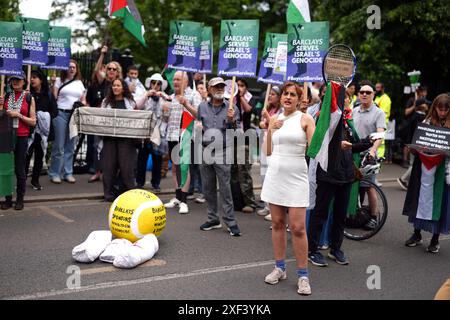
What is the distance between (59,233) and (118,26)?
65.9 feet

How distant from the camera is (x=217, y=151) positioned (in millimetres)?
7332

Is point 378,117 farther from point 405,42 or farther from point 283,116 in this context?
point 405,42

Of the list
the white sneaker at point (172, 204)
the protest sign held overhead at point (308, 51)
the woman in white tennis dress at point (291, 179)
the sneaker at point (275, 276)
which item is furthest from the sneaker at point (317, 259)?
the white sneaker at point (172, 204)

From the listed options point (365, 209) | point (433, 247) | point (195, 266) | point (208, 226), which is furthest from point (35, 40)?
point (433, 247)

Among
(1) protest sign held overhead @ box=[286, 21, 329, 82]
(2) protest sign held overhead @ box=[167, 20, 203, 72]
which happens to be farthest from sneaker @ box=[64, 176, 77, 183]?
(1) protest sign held overhead @ box=[286, 21, 329, 82]

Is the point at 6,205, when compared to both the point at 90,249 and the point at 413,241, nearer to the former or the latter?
the point at 90,249

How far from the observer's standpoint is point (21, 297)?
477cm

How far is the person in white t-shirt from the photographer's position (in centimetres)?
1041

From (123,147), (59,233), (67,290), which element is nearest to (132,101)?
(123,147)

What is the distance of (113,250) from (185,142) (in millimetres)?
3115

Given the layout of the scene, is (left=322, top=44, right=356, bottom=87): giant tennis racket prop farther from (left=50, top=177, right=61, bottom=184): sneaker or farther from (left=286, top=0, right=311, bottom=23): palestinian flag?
(left=50, top=177, right=61, bottom=184): sneaker

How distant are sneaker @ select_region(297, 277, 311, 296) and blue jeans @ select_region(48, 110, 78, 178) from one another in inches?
255

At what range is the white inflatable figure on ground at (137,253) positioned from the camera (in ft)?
18.6

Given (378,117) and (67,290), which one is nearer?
(67,290)
